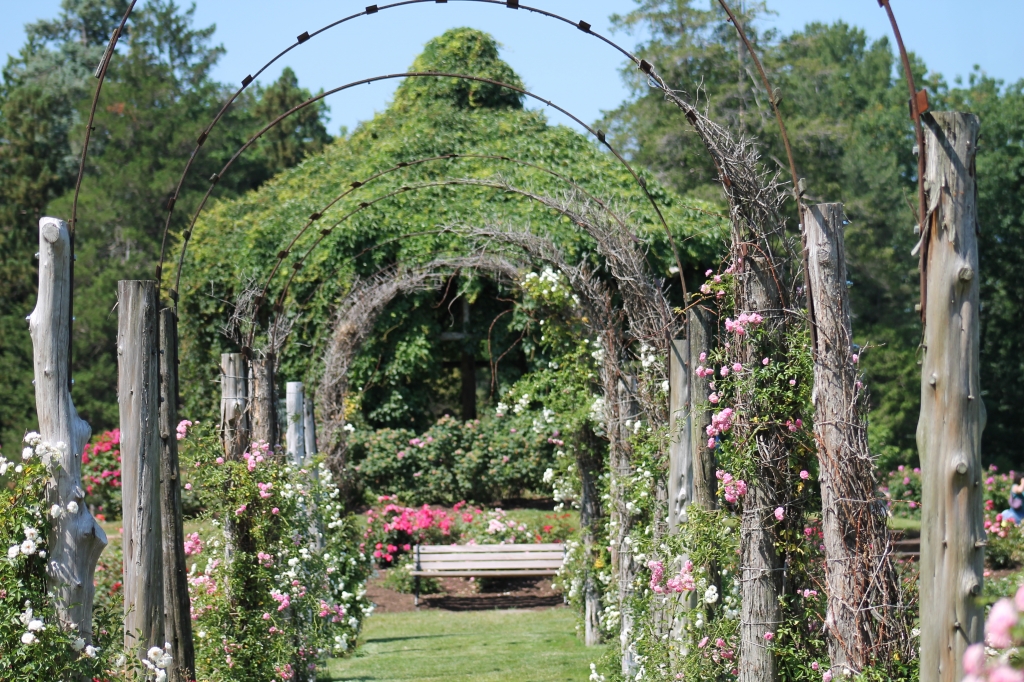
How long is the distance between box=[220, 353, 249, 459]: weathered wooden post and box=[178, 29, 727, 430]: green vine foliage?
683 cm

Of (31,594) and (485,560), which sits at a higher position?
(31,594)

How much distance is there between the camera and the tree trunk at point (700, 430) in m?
5.64

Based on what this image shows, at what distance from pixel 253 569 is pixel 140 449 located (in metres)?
2.00

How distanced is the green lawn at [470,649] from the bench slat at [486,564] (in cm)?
59

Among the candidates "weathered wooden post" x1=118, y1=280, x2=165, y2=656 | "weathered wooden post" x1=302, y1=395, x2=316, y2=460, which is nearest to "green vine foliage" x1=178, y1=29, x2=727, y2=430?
"weathered wooden post" x1=302, y1=395, x2=316, y2=460

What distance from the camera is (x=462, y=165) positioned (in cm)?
1656

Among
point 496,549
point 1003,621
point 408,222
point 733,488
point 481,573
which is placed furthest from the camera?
point 408,222

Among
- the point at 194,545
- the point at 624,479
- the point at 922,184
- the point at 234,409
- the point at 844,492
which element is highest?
the point at 922,184

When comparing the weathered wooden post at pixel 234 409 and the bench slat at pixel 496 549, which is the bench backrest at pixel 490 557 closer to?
the bench slat at pixel 496 549

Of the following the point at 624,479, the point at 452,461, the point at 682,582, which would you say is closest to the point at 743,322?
the point at 682,582

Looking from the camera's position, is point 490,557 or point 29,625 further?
point 490,557

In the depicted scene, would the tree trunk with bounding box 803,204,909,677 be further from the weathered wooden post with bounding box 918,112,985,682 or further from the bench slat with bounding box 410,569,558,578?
the bench slat with bounding box 410,569,558,578

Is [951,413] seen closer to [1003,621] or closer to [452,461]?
[1003,621]

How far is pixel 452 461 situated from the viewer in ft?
48.6
